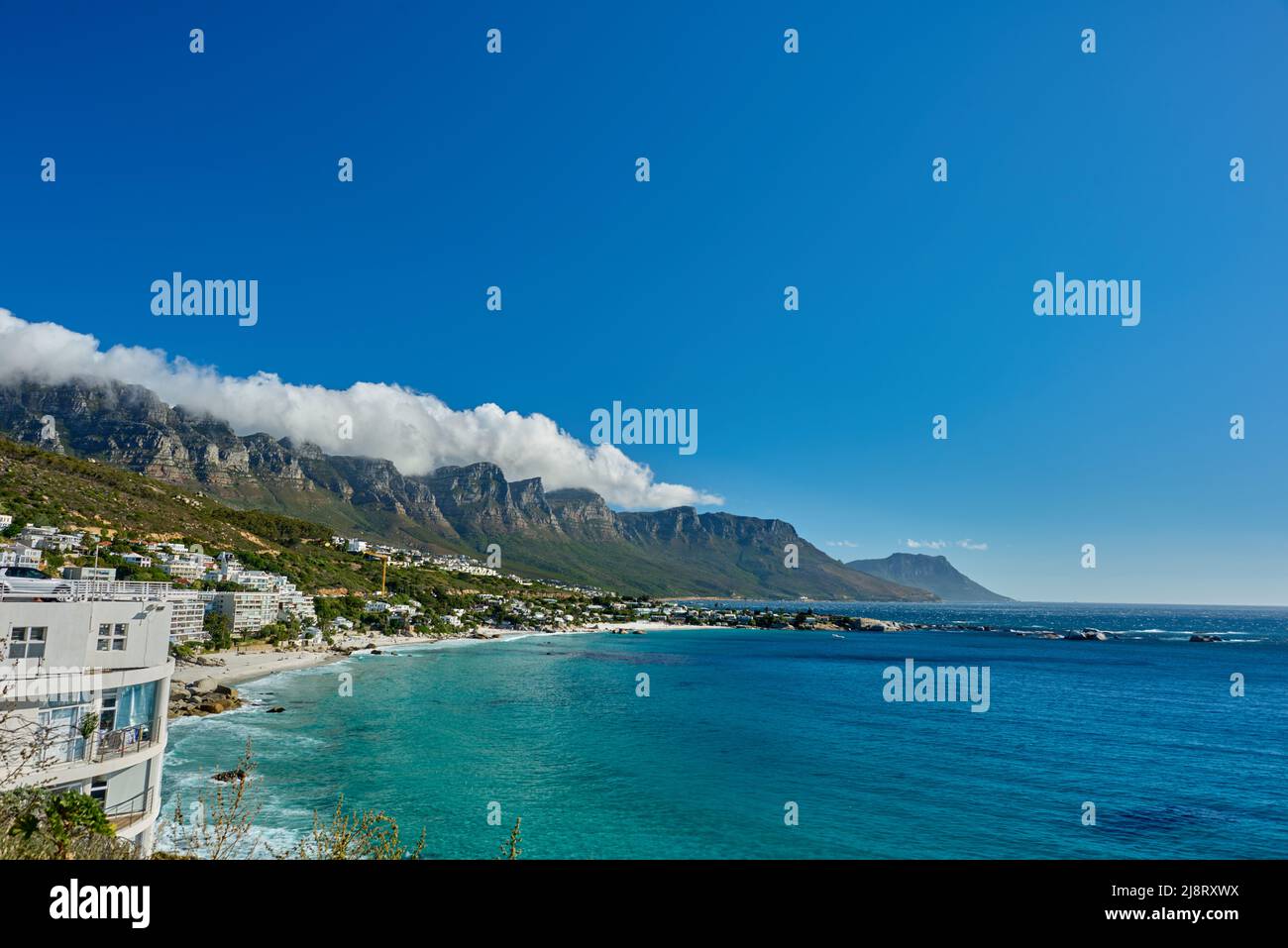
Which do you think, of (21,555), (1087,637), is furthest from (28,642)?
(1087,637)

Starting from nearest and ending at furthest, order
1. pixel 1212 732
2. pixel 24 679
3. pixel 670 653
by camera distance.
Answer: pixel 24 679 → pixel 1212 732 → pixel 670 653

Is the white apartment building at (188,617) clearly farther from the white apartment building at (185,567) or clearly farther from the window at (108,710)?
the window at (108,710)

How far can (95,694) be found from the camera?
49.3 feet

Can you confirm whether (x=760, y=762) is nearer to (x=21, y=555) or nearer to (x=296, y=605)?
(x=21, y=555)

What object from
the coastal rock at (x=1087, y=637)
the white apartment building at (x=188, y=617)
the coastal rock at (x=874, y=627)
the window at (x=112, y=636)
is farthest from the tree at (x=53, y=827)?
the coastal rock at (x=874, y=627)

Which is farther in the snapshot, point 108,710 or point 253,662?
point 253,662

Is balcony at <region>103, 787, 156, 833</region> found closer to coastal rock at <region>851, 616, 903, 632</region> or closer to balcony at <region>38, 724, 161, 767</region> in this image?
balcony at <region>38, 724, 161, 767</region>

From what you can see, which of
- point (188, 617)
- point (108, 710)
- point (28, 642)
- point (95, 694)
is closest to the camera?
point (28, 642)

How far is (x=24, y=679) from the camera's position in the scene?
1340 cm

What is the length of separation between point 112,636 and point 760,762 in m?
32.5
